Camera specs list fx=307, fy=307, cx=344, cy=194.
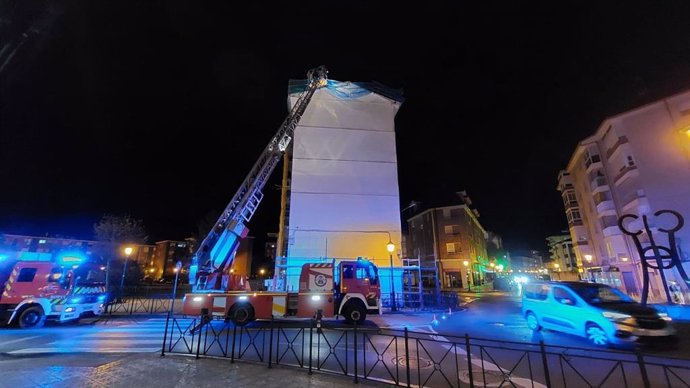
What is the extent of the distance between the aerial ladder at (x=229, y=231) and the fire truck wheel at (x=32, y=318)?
20.8 ft

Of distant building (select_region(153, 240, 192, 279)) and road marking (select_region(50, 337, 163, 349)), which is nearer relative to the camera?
road marking (select_region(50, 337, 163, 349))

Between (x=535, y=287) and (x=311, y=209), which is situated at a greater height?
(x=311, y=209)

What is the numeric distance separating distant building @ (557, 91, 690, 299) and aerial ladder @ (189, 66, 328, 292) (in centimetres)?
2642

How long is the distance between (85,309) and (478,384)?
17.8m

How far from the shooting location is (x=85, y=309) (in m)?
15.0

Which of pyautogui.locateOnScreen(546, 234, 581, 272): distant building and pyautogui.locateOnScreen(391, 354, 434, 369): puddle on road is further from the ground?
pyautogui.locateOnScreen(546, 234, 581, 272): distant building

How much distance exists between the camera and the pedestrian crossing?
9.09 metres

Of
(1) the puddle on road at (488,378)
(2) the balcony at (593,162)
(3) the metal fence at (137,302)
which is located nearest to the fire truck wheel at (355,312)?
(3) the metal fence at (137,302)

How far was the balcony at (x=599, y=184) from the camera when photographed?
32828 millimetres

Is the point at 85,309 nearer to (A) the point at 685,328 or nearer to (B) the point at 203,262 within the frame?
(B) the point at 203,262

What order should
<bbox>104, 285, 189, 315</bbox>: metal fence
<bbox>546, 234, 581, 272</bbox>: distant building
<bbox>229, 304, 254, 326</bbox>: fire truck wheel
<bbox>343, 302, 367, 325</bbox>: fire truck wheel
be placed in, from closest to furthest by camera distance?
1. <bbox>229, 304, 254, 326</bbox>: fire truck wheel
2. <bbox>343, 302, 367, 325</bbox>: fire truck wheel
3. <bbox>104, 285, 189, 315</bbox>: metal fence
4. <bbox>546, 234, 581, 272</bbox>: distant building

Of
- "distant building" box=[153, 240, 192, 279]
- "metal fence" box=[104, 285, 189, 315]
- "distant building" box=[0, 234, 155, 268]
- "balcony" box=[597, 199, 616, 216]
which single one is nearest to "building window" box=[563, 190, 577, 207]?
"balcony" box=[597, 199, 616, 216]

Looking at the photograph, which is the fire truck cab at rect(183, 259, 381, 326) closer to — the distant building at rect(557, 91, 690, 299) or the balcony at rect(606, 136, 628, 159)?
the distant building at rect(557, 91, 690, 299)

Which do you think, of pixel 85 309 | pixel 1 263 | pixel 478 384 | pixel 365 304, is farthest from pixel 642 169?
pixel 1 263
